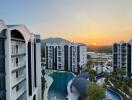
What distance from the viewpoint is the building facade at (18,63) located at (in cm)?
1419

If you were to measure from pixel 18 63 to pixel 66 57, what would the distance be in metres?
31.0

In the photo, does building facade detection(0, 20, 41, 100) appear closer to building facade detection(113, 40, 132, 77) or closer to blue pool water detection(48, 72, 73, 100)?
blue pool water detection(48, 72, 73, 100)

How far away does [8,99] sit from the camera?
47.6 ft

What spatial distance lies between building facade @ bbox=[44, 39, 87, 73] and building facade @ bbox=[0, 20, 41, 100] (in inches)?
980

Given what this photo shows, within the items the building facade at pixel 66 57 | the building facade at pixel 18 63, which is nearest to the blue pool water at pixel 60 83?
the building facade at pixel 66 57

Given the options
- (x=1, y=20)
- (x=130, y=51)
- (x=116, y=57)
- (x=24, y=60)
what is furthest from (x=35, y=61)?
(x=116, y=57)

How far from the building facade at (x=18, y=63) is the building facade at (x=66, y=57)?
2489cm

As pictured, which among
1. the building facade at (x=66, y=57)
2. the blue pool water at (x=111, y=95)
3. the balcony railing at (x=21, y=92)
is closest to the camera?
the balcony railing at (x=21, y=92)

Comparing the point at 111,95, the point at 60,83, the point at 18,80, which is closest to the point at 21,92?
the point at 18,80

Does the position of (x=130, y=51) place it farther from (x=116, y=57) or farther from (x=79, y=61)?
(x=79, y=61)

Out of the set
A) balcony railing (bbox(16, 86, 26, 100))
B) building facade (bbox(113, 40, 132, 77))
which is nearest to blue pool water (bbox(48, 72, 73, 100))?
balcony railing (bbox(16, 86, 26, 100))

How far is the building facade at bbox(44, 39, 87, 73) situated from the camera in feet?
158

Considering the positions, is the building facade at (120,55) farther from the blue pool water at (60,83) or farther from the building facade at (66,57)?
the building facade at (66,57)

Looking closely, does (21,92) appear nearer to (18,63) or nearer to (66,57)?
(18,63)
